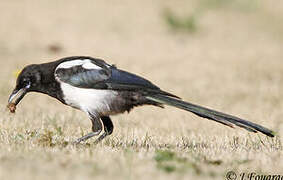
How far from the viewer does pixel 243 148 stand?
513cm

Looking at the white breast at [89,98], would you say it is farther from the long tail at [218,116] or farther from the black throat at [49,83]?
the long tail at [218,116]

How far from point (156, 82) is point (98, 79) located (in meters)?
6.51

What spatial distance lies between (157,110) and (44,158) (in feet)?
18.1

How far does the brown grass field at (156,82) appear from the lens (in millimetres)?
4070

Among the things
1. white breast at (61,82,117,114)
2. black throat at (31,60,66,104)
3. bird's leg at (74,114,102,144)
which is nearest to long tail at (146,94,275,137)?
white breast at (61,82,117,114)

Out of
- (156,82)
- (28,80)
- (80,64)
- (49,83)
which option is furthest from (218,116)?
(156,82)

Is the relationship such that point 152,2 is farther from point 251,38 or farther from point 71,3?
point 251,38

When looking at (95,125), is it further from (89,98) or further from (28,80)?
(28,80)

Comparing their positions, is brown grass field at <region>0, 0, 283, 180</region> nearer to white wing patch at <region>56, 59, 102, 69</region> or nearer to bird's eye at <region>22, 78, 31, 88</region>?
bird's eye at <region>22, 78, 31, 88</region>

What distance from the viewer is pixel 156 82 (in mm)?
11656

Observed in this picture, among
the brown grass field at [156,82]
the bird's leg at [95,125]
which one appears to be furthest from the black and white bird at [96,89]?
the brown grass field at [156,82]

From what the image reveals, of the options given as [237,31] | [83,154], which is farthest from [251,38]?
[83,154]

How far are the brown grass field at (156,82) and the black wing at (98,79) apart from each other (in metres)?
0.56

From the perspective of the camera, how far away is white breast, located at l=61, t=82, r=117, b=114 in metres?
5.10
